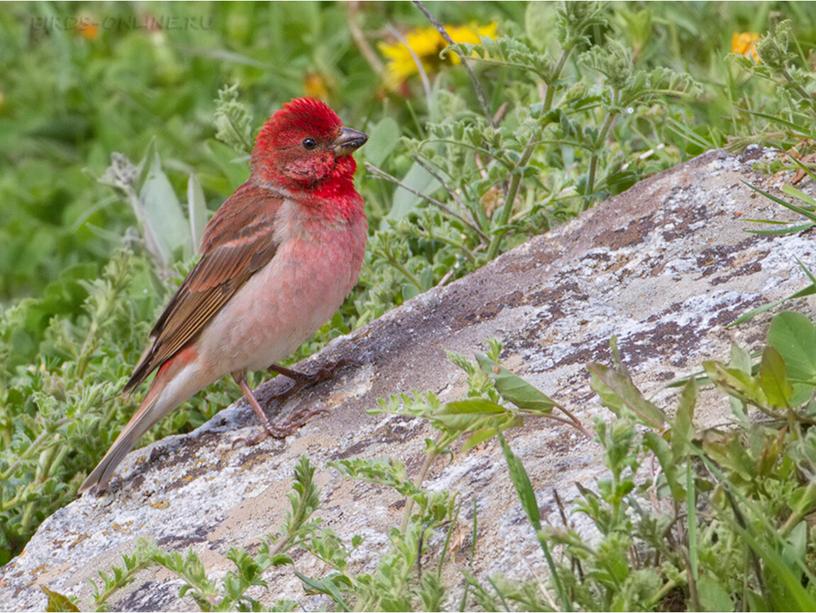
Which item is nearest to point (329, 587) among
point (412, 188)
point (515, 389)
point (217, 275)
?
point (515, 389)

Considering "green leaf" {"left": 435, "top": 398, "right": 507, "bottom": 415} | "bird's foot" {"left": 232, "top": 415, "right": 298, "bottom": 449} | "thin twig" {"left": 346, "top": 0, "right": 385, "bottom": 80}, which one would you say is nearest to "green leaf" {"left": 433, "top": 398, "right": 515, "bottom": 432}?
"green leaf" {"left": 435, "top": 398, "right": 507, "bottom": 415}

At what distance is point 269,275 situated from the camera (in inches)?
186

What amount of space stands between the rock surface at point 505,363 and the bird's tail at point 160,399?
8 centimetres

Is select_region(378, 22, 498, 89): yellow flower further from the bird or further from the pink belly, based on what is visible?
the pink belly

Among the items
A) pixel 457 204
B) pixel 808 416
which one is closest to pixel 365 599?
pixel 808 416

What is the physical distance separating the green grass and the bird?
22 centimetres

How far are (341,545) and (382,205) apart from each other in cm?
305

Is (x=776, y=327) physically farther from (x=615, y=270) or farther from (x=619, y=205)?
(x=619, y=205)

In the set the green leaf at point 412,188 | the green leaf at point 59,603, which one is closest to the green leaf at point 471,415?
the green leaf at point 59,603

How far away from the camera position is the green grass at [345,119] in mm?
4414

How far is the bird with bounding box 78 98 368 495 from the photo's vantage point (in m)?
4.64

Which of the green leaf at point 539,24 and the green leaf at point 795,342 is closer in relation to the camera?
the green leaf at point 795,342

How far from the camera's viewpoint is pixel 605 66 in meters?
4.27

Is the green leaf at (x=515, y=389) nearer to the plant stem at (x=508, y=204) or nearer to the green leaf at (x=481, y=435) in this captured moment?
the green leaf at (x=481, y=435)
